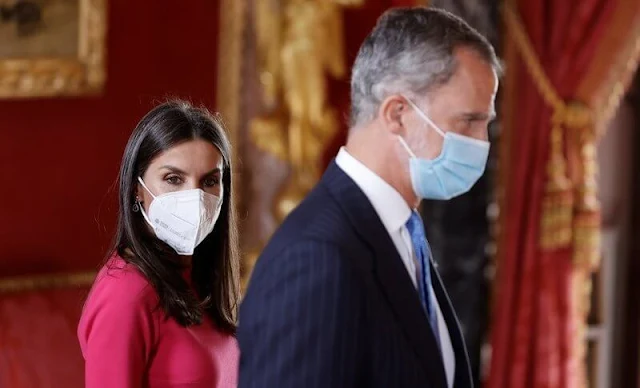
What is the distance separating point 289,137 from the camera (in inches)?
174

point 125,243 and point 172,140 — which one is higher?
point 172,140

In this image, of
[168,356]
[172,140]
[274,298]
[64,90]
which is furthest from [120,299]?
[64,90]

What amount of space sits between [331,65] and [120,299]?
2.35 m

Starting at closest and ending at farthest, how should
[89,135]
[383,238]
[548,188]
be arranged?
[383,238], [89,135], [548,188]

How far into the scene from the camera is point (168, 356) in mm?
2266

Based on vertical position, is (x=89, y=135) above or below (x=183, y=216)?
below

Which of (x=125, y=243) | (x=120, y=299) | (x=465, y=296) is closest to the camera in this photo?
(x=120, y=299)

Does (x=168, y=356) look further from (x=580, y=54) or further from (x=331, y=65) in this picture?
(x=580, y=54)

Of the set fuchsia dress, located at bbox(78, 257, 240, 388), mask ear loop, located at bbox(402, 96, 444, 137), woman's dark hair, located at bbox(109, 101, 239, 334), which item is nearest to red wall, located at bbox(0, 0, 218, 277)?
woman's dark hair, located at bbox(109, 101, 239, 334)

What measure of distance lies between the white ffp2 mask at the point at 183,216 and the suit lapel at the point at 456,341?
1.67 feet

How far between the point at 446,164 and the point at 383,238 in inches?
8.9

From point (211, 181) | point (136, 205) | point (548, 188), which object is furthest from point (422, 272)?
point (548, 188)

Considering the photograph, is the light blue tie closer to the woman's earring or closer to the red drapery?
the woman's earring

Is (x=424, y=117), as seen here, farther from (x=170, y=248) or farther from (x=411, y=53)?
(x=170, y=248)
